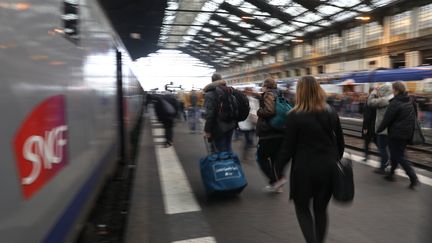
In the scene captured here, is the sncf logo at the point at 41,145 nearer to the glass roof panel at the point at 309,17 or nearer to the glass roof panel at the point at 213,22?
the glass roof panel at the point at 309,17

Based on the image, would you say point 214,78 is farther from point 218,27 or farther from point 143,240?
point 218,27

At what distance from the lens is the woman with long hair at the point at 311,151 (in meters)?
3.40

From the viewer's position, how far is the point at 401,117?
649 centimetres

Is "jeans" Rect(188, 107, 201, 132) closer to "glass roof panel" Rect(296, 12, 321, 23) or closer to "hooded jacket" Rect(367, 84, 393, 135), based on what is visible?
"hooded jacket" Rect(367, 84, 393, 135)

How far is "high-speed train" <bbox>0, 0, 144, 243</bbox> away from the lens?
161 cm

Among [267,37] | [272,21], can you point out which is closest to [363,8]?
[272,21]

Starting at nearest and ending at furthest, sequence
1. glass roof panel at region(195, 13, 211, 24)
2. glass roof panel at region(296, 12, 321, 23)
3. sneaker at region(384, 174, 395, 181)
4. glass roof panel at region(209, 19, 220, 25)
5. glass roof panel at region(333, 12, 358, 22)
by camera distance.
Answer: sneaker at region(384, 174, 395, 181) → glass roof panel at region(333, 12, 358, 22) → glass roof panel at region(296, 12, 321, 23) → glass roof panel at region(195, 13, 211, 24) → glass roof panel at region(209, 19, 220, 25)

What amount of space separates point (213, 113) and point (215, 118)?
0.32 ft

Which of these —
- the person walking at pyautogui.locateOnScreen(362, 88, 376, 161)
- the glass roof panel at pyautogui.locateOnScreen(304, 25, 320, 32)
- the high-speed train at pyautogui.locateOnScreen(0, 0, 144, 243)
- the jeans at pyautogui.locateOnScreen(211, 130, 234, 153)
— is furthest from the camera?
the glass roof panel at pyautogui.locateOnScreen(304, 25, 320, 32)

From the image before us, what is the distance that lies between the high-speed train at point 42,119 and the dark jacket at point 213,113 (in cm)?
306

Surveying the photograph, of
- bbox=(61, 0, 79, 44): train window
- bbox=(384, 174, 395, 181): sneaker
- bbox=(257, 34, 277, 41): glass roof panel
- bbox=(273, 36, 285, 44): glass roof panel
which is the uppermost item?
bbox=(257, 34, 277, 41): glass roof panel

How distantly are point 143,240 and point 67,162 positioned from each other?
1.96 m

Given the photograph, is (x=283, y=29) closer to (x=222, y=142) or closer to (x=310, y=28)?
(x=310, y=28)

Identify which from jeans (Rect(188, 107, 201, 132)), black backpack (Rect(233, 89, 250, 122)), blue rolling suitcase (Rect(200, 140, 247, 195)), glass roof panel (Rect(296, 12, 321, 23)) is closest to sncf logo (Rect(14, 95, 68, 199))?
blue rolling suitcase (Rect(200, 140, 247, 195))
